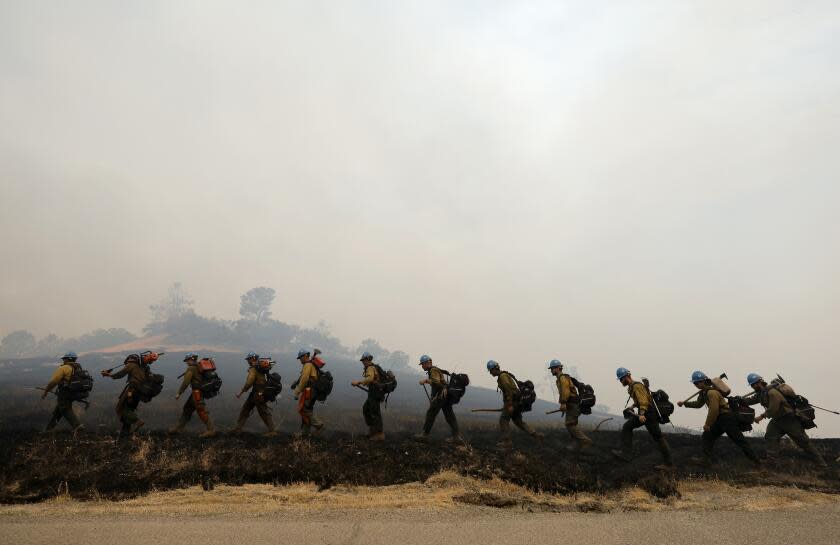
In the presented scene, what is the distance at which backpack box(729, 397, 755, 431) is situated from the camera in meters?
8.91

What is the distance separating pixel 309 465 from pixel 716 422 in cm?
880

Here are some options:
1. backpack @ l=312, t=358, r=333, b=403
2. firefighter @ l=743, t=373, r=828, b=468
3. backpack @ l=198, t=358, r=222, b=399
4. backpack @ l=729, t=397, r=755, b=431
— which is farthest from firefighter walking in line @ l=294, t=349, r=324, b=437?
firefighter @ l=743, t=373, r=828, b=468

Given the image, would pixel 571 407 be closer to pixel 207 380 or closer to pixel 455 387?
pixel 455 387

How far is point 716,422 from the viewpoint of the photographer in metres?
9.09

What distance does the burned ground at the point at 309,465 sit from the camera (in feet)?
25.0

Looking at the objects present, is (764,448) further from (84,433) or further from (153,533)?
(84,433)

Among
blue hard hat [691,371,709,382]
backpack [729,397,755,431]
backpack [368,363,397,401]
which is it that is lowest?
backpack [368,363,397,401]

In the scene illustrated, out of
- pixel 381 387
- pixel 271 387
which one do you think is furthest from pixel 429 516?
pixel 271 387

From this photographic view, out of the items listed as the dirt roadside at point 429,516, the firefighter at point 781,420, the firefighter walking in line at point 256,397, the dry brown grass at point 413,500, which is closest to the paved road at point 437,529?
the dirt roadside at point 429,516

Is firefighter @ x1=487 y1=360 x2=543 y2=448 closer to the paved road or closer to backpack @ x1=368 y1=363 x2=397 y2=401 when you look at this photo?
backpack @ x1=368 y1=363 x2=397 y2=401

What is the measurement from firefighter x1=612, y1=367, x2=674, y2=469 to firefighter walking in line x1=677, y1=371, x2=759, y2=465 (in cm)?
87

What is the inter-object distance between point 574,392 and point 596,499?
3.83 meters

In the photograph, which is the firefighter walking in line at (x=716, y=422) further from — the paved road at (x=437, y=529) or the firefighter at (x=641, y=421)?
the paved road at (x=437, y=529)

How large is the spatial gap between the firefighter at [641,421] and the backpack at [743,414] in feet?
5.06
